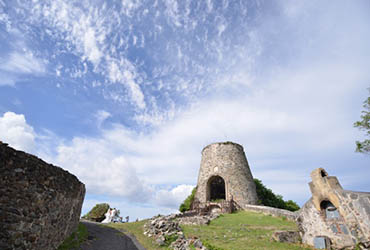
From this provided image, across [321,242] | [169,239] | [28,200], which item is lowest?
[321,242]

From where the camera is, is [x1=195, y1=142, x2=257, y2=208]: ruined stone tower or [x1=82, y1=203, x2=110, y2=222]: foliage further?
[x1=195, y1=142, x2=257, y2=208]: ruined stone tower

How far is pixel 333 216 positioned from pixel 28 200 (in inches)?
421

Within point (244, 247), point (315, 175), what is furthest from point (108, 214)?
point (315, 175)

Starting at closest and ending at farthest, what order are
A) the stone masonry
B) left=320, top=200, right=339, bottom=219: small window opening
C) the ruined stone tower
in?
the stone masonry < left=320, top=200, right=339, bottom=219: small window opening < the ruined stone tower

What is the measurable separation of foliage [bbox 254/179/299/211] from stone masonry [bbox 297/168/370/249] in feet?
69.1

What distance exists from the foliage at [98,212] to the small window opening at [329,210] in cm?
1799

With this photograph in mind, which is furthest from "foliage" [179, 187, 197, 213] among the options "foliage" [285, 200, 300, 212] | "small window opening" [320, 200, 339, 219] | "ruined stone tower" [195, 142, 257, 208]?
"small window opening" [320, 200, 339, 219]

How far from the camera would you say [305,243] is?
30.2ft

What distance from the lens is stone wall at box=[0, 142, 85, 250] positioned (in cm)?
525

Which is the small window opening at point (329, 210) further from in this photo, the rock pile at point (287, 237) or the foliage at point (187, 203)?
the foliage at point (187, 203)

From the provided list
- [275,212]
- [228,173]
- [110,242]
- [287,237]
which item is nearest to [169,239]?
[110,242]

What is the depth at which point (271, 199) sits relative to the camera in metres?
30.4

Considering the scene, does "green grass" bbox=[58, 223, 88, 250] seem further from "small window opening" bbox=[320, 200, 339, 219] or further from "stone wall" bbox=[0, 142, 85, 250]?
"small window opening" bbox=[320, 200, 339, 219]

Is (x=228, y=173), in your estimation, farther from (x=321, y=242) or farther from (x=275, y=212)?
(x=321, y=242)
